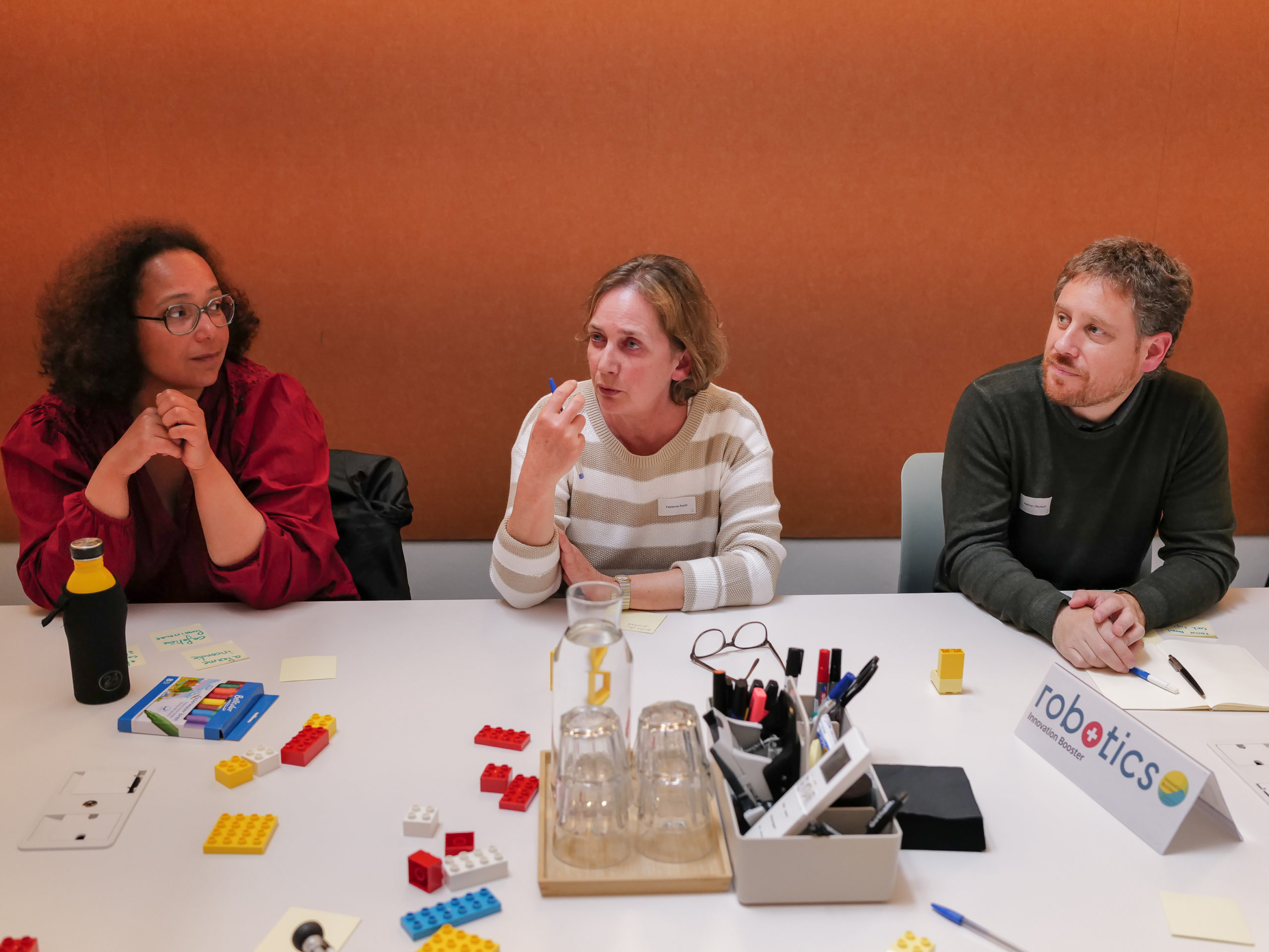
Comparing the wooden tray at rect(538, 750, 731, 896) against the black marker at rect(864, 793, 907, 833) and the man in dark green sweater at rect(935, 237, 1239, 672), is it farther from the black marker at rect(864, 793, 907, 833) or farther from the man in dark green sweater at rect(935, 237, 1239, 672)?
the man in dark green sweater at rect(935, 237, 1239, 672)

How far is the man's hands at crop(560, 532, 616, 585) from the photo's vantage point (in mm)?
1796

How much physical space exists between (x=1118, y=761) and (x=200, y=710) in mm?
1251

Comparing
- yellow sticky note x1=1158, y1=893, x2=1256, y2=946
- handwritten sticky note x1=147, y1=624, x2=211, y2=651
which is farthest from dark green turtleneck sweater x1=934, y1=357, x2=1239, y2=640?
handwritten sticky note x1=147, y1=624, x2=211, y2=651

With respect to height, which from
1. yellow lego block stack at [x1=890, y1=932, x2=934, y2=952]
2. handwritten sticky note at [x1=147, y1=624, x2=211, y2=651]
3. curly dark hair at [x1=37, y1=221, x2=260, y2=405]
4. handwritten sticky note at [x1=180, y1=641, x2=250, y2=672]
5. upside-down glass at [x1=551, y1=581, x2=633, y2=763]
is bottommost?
handwritten sticky note at [x1=180, y1=641, x2=250, y2=672]

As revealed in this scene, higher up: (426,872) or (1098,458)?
(1098,458)

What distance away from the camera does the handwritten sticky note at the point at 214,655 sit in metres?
1.54

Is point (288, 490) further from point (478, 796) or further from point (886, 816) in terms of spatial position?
point (886, 816)

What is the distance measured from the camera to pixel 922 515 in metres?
2.18

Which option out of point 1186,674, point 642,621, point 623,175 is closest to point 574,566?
point 642,621

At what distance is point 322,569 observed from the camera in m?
1.83

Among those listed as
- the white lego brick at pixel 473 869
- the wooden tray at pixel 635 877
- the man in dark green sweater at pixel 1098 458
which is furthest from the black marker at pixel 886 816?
the man in dark green sweater at pixel 1098 458

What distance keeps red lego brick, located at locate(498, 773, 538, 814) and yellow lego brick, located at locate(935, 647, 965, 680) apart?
0.66 m

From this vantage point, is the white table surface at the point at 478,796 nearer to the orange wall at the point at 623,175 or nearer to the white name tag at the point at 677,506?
the white name tag at the point at 677,506

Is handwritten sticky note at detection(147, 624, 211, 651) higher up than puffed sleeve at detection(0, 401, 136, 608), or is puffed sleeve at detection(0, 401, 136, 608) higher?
puffed sleeve at detection(0, 401, 136, 608)
